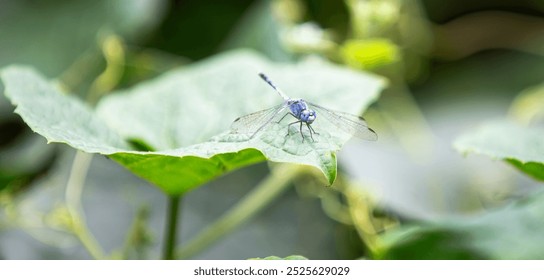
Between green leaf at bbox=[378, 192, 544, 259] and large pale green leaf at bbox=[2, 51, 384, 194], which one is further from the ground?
green leaf at bbox=[378, 192, 544, 259]

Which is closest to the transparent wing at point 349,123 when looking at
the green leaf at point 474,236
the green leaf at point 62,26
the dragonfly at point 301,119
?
the dragonfly at point 301,119

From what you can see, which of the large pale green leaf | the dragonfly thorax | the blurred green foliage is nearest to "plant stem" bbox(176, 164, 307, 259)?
the blurred green foliage

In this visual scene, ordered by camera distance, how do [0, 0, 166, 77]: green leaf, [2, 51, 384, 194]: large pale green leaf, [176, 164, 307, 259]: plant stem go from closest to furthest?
1. [2, 51, 384, 194]: large pale green leaf
2. [176, 164, 307, 259]: plant stem
3. [0, 0, 166, 77]: green leaf

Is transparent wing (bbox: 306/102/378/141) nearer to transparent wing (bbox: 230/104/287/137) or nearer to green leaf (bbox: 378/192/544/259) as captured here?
transparent wing (bbox: 230/104/287/137)

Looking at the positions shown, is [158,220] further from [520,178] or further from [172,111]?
[520,178]

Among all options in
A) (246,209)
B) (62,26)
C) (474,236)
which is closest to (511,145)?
(474,236)
